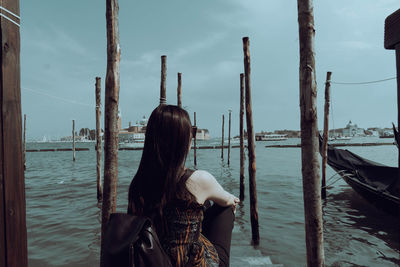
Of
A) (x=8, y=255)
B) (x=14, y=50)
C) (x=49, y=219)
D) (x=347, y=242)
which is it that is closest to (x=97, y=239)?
(x=49, y=219)

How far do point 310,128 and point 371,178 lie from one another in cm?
654

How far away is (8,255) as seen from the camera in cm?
143

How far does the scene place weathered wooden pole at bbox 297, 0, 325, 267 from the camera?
224cm

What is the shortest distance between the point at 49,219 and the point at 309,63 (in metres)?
6.69

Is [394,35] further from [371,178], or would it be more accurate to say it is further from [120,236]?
[371,178]

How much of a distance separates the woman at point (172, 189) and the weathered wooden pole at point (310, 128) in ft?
3.91

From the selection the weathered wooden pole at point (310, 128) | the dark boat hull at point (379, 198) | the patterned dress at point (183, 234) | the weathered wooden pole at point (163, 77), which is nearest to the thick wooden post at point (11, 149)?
the patterned dress at point (183, 234)

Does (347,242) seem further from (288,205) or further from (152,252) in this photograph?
(152,252)

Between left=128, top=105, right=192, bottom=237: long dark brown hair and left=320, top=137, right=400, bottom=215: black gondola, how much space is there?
18.2ft

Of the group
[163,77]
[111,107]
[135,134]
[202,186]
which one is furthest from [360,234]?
[135,134]

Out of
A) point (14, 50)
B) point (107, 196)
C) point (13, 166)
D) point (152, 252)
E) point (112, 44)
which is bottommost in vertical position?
point (107, 196)

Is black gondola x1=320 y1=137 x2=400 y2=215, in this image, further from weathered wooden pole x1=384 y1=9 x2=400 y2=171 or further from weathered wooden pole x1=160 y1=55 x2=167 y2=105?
Answer: weathered wooden pole x1=160 y1=55 x2=167 y2=105

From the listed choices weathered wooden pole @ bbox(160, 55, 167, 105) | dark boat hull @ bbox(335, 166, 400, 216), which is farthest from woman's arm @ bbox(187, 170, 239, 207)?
weathered wooden pole @ bbox(160, 55, 167, 105)

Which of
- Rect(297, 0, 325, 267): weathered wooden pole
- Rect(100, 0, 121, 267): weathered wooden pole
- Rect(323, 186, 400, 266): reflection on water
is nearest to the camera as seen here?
Rect(297, 0, 325, 267): weathered wooden pole
